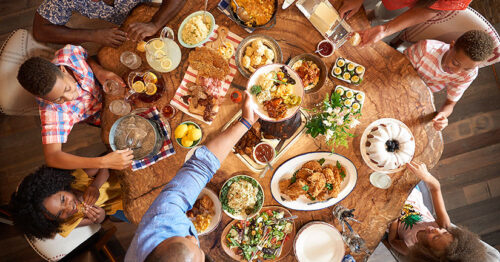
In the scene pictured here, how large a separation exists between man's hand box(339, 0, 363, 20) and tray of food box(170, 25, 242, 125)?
0.96 meters

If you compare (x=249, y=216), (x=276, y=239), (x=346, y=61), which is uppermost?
(x=346, y=61)

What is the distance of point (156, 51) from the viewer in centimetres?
240

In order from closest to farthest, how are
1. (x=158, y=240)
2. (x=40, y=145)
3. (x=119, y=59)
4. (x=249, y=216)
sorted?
(x=158, y=240) → (x=249, y=216) → (x=119, y=59) → (x=40, y=145)

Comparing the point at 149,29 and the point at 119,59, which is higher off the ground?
the point at 149,29

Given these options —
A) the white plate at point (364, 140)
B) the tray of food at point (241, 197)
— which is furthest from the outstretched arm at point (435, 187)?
the tray of food at point (241, 197)

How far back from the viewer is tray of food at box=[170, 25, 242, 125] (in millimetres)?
2375

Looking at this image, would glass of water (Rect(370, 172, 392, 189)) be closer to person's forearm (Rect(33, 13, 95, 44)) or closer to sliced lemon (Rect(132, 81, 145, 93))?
sliced lemon (Rect(132, 81, 145, 93))

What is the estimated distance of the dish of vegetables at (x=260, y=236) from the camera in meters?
2.39

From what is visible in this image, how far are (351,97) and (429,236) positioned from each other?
4.77ft

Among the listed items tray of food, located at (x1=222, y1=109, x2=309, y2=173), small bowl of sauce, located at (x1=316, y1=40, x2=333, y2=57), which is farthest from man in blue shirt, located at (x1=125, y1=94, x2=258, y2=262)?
small bowl of sauce, located at (x1=316, y1=40, x2=333, y2=57)

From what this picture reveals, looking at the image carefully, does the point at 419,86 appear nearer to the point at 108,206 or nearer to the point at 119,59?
the point at 119,59

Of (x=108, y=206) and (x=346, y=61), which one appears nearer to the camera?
(x=346, y=61)

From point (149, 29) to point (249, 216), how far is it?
6.35ft

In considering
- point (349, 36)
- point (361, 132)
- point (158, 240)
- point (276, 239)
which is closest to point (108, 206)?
point (158, 240)
